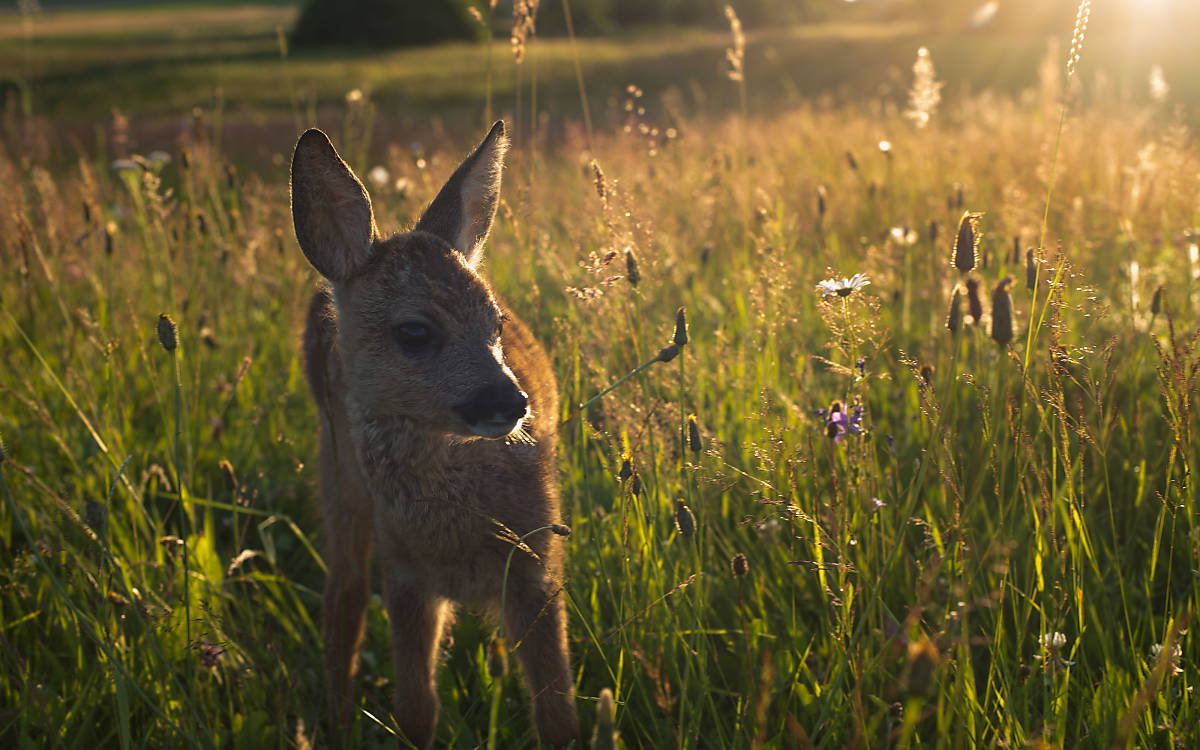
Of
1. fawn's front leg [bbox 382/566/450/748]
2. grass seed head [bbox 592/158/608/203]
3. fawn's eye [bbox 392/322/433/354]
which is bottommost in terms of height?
fawn's front leg [bbox 382/566/450/748]

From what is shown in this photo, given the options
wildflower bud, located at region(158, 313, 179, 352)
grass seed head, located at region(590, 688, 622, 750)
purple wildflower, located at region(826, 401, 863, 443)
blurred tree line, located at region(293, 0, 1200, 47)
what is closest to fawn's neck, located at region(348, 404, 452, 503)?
wildflower bud, located at region(158, 313, 179, 352)

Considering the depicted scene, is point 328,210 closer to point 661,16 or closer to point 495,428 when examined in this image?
point 495,428

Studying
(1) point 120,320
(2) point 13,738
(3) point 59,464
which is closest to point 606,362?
(2) point 13,738

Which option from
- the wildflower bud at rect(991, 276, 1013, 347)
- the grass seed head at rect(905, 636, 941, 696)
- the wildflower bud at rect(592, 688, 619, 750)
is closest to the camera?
the grass seed head at rect(905, 636, 941, 696)

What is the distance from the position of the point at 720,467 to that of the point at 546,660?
76 centimetres

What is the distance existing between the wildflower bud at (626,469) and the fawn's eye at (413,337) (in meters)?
0.72

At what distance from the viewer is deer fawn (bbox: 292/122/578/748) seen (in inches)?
90.9

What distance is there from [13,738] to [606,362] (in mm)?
1959

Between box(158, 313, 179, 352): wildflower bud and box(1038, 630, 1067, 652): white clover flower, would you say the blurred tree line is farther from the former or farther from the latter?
box(1038, 630, 1067, 652): white clover flower

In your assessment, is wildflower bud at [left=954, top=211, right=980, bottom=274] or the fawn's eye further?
the fawn's eye

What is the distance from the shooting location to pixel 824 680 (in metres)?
2.06

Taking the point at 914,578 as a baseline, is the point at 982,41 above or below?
above

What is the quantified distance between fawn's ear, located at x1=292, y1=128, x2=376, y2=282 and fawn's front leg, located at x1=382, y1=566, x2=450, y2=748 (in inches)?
34.9

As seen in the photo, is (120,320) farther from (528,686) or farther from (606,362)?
(528,686)
